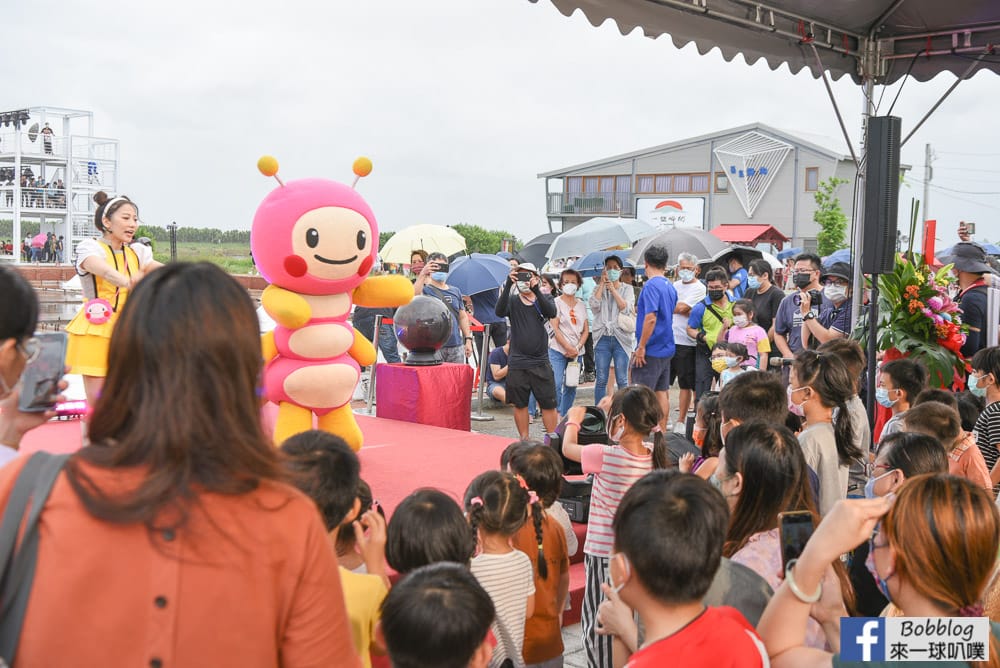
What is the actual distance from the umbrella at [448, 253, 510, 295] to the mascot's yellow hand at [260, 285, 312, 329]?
5332 mm

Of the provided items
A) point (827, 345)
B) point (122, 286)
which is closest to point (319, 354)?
point (122, 286)

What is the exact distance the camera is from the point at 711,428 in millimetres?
4188

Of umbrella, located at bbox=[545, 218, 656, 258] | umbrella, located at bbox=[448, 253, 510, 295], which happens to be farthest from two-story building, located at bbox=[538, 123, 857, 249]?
umbrella, located at bbox=[448, 253, 510, 295]

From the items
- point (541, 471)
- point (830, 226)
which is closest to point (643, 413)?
point (541, 471)

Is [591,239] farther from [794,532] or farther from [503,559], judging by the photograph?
[794,532]

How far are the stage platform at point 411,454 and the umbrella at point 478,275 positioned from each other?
3.42 meters

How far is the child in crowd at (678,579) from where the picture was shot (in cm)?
183

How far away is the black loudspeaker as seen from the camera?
611cm

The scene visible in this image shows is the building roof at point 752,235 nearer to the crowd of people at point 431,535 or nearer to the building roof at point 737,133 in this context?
the building roof at point 737,133

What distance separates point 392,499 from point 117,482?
3860 millimetres

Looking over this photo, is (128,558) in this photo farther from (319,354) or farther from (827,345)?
(827,345)

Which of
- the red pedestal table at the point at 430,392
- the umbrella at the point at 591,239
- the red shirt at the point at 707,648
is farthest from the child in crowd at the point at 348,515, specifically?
the umbrella at the point at 591,239

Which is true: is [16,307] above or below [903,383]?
above

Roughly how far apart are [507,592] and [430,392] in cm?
459
